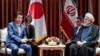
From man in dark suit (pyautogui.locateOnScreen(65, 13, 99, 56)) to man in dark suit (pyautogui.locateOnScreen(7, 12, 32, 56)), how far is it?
97cm

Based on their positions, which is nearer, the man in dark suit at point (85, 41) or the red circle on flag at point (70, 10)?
the man in dark suit at point (85, 41)

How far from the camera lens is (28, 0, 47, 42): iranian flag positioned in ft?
25.0

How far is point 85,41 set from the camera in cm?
653

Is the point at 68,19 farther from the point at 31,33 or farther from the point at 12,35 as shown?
the point at 12,35

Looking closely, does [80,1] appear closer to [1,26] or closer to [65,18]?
[65,18]

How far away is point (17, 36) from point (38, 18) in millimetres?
1115

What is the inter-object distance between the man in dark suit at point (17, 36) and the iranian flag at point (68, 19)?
1349mm

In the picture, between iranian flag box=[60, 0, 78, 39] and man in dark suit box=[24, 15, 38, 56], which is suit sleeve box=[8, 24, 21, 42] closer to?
man in dark suit box=[24, 15, 38, 56]

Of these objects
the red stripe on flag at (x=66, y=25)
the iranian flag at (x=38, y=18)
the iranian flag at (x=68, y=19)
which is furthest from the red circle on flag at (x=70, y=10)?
the iranian flag at (x=38, y=18)

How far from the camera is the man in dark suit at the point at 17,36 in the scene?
659 cm

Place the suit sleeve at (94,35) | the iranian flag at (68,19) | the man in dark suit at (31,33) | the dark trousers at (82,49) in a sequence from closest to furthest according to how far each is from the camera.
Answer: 1. the dark trousers at (82,49)
2. the suit sleeve at (94,35)
3. the man in dark suit at (31,33)
4. the iranian flag at (68,19)

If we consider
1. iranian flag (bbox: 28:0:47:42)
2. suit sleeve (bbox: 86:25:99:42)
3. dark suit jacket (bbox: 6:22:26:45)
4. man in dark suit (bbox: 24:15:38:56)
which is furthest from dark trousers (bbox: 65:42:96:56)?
iranian flag (bbox: 28:0:47:42)

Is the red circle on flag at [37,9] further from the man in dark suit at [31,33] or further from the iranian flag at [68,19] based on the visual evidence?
the man in dark suit at [31,33]

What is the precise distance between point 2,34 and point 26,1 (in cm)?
132
